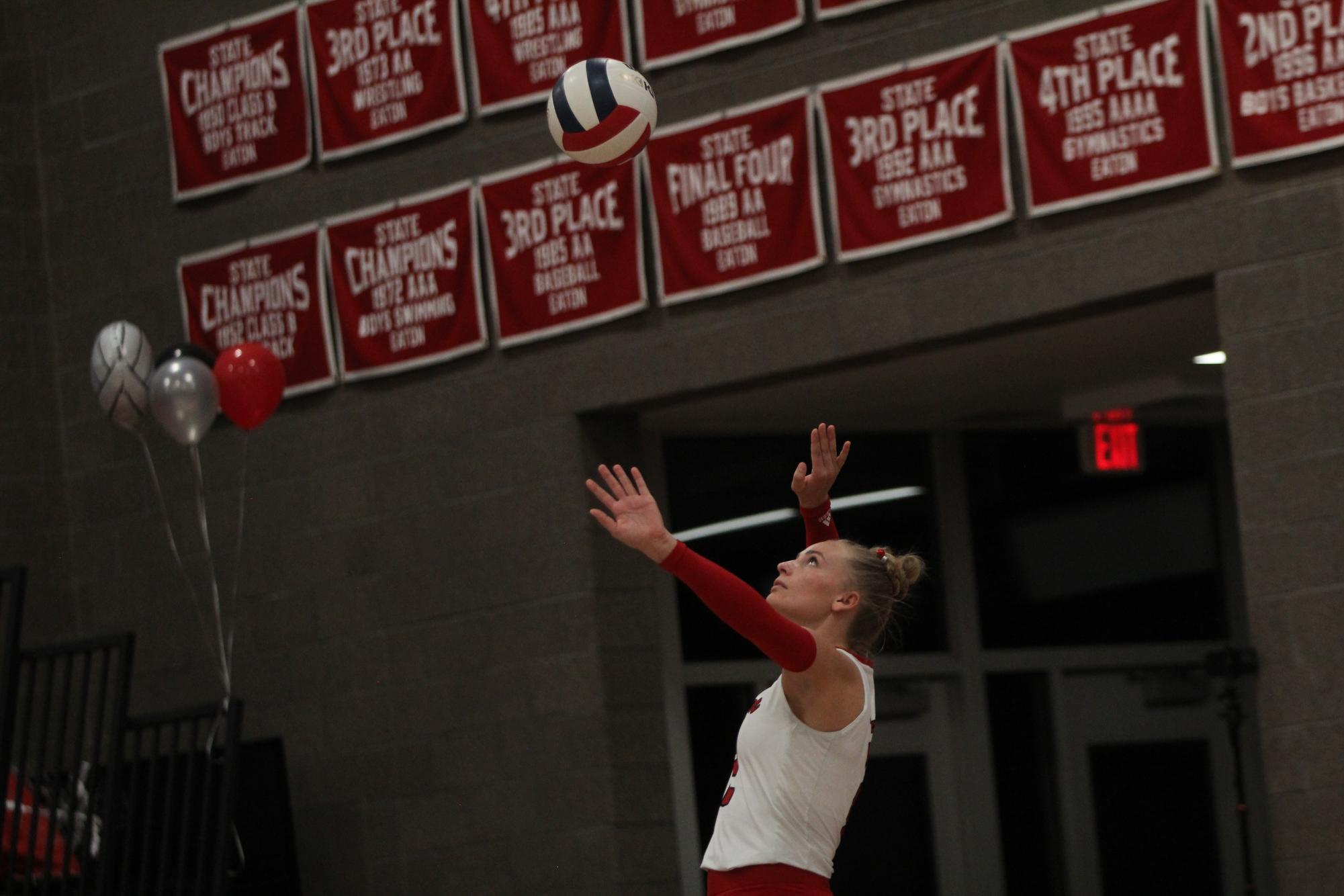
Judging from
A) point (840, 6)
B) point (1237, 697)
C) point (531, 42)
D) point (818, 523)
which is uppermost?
point (531, 42)

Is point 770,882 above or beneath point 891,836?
above

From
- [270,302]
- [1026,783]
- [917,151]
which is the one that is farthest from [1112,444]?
[270,302]

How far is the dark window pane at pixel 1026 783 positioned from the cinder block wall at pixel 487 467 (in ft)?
7.20

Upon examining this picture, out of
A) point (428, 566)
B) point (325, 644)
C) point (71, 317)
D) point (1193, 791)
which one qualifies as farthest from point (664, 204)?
point (1193, 791)

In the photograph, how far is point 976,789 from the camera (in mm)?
9086

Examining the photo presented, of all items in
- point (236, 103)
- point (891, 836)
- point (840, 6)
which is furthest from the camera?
point (891, 836)

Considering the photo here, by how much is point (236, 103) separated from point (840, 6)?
114 inches

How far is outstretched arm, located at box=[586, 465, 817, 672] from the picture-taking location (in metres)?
3.38

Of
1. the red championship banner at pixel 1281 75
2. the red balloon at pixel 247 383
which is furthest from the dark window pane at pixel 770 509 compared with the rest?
the red championship banner at pixel 1281 75

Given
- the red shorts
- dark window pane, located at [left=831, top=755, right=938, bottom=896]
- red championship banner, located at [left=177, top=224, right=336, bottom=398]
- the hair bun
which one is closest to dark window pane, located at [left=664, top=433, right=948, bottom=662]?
dark window pane, located at [left=831, top=755, right=938, bottom=896]

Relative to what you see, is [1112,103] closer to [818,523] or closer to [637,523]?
[818,523]

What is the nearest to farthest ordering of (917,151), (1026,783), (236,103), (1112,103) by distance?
1. (1112,103)
2. (917,151)
3. (236,103)
4. (1026,783)

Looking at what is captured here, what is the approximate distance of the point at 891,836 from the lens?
9016 mm

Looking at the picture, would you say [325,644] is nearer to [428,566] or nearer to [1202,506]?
[428,566]
